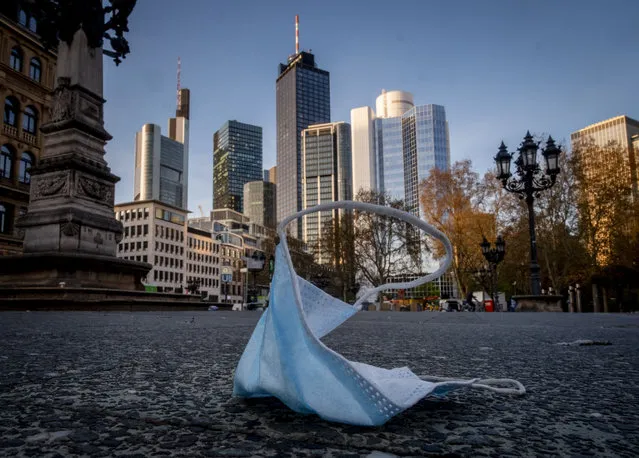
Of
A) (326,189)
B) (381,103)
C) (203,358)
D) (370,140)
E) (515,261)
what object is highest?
(381,103)

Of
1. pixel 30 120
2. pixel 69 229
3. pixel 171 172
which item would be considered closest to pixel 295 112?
pixel 171 172

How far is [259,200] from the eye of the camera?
561ft

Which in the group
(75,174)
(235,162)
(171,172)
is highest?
(235,162)

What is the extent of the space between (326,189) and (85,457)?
141 metres

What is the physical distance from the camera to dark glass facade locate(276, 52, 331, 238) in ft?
512

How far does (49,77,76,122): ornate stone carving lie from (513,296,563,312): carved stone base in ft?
55.1

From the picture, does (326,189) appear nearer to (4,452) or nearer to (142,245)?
(142,245)

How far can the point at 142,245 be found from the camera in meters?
71.8

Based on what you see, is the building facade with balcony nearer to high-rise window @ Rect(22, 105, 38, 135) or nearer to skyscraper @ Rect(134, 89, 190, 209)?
high-rise window @ Rect(22, 105, 38, 135)

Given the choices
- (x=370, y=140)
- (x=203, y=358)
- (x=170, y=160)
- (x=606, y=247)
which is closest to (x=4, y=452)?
(x=203, y=358)

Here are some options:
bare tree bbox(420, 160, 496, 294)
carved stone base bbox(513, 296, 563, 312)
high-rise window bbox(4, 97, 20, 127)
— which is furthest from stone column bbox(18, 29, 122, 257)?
bare tree bbox(420, 160, 496, 294)

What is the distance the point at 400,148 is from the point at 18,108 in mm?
100635

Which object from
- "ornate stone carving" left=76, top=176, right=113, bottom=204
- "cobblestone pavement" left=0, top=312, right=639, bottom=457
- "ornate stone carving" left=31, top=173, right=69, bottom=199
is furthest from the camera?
"ornate stone carving" left=76, top=176, right=113, bottom=204

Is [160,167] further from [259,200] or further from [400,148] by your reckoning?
[400,148]
